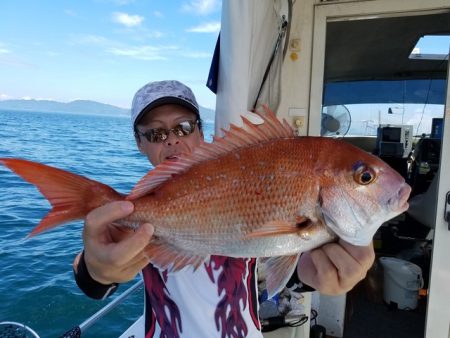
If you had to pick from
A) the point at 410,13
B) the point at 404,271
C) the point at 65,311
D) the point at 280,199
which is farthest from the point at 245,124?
the point at 65,311

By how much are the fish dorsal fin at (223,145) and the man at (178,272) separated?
5 centimetres

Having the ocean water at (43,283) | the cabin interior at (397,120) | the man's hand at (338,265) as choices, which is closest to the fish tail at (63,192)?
the man's hand at (338,265)

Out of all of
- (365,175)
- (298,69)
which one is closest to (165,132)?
(365,175)

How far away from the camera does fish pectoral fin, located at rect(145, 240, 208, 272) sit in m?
1.12

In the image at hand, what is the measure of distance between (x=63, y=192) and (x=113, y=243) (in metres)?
0.22

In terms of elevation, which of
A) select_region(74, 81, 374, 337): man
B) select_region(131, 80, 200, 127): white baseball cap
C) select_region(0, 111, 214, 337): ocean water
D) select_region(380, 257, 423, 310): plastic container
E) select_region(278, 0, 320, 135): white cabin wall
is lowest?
select_region(0, 111, 214, 337): ocean water

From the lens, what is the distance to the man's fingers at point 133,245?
1040mm

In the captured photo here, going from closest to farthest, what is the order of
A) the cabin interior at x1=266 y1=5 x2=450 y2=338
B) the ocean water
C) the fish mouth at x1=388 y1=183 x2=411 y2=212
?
the fish mouth at x1=388 y1=183 x2=411 y2=212 < the cabin interior at x1=266 y1=5 x2=450 y2=338 < the ocean water

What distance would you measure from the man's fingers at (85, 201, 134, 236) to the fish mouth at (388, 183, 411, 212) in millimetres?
776

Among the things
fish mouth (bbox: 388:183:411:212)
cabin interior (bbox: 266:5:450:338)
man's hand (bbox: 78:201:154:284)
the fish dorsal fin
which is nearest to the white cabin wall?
cabin interior (bbox: 266:5:450:338)

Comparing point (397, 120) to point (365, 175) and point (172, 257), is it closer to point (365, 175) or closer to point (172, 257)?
point (365, 175)

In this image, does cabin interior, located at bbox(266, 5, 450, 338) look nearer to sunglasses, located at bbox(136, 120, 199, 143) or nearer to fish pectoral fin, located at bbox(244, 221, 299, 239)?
sunglasses, located at bbox(136, 120, 199, 143)

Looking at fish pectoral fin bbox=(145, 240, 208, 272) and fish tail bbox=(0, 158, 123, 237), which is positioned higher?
fish tail bbox=(0, 158, 123, 237)

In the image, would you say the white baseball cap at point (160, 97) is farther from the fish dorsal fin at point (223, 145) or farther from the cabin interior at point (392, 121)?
the cabin interior at point (392, 121)
